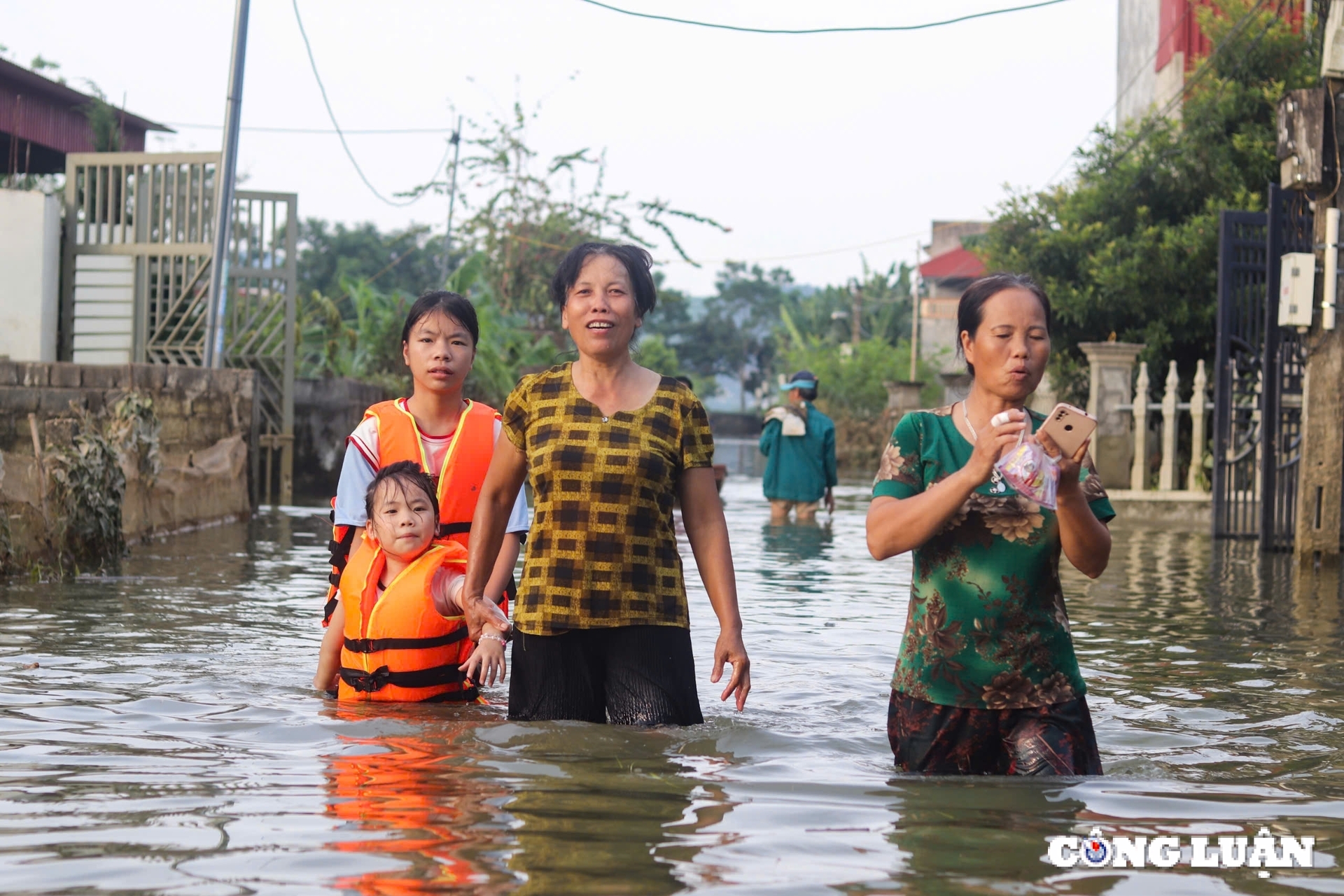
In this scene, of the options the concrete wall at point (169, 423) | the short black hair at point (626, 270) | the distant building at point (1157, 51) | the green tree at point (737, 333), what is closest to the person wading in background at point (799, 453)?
the concrete wall at point (169, 423)

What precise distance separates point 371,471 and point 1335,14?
9.58 meters

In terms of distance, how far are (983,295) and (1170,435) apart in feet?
49.6

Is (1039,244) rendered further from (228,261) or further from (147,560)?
(147,560)

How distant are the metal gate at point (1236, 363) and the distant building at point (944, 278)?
3857 cm

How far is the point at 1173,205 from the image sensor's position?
905 inches

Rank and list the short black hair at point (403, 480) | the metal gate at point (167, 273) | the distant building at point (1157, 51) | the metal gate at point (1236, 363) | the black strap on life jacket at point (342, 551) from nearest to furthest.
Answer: the short black hair at point (403, 480)
the black strap on life jacket at point (342, 551)
the metal gate at point (1236, 363)
the metal gate at point (167, 273)
the distant building at point (1157, 51)

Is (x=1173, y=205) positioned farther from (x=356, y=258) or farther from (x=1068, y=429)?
→ (x=356, y=258)

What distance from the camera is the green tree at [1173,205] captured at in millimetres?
21328

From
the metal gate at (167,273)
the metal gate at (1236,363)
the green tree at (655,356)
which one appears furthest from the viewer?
the green tree at (655,356)

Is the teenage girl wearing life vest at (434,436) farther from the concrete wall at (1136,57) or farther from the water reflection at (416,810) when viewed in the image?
the concrete wall at (1136,57)

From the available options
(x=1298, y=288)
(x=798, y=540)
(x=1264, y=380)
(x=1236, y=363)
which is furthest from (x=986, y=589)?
(x=1236, y=363)

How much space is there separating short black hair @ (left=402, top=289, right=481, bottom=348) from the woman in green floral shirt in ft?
6.15

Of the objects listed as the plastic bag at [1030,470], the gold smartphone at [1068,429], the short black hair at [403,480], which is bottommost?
the short black hair at [403,480]

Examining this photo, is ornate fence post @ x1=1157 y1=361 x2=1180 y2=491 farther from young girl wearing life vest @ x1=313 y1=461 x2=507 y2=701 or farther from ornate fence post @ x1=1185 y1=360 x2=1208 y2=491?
young girl wearing life vest @ x1=313 y1=461 x2=507 y2=701
